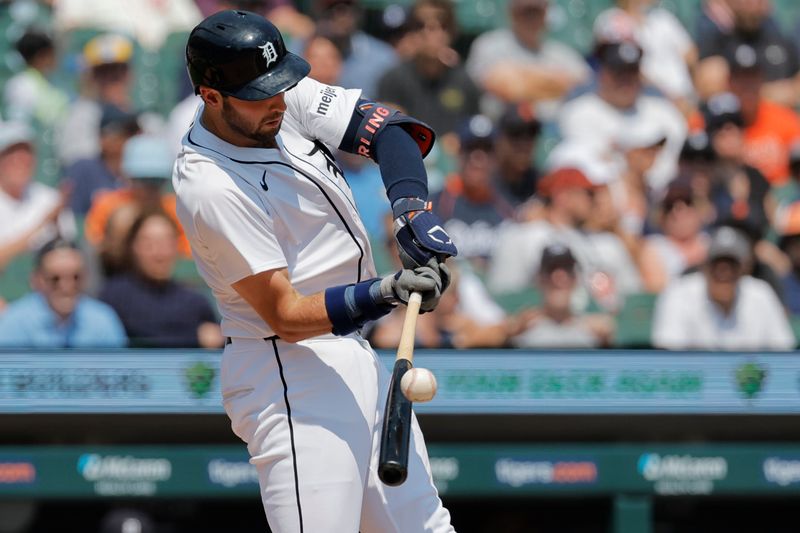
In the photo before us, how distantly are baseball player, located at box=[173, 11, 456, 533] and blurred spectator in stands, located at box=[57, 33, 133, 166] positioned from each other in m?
2.84

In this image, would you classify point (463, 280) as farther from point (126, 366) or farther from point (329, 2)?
point (329, 2)

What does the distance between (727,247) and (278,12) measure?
2611mm

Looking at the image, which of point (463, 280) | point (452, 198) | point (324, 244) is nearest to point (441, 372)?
point (463, 280)

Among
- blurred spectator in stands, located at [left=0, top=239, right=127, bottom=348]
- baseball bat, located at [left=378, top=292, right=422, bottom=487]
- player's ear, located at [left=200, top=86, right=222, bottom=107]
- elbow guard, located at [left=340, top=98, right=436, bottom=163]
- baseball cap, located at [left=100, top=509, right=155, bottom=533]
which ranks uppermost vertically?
player's ear, located at [left=200, top=86, right=222, bottom=107]

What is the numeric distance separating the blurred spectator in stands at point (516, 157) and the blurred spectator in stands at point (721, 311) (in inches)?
33.0

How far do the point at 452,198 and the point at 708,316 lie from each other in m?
1.20

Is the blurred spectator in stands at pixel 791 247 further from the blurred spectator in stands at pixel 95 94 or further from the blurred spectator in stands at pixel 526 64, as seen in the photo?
the blurred spectator in stands at pixel 95 94

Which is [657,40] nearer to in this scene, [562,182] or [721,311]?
[562,182]

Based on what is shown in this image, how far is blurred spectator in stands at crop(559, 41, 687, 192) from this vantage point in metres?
6.24

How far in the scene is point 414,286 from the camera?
8.79 ft

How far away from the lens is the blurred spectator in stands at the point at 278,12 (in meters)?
6.43

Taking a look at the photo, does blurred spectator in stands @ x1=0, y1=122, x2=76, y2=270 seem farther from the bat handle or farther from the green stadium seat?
the bat handle

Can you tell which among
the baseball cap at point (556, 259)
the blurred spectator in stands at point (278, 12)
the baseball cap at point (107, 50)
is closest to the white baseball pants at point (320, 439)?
the baseball cap at point (556, 259)

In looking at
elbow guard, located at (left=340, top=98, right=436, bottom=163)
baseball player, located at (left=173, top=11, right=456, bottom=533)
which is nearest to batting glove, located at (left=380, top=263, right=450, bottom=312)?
baseball player, located at (left=173, top=11, right=456, bottom=533)
